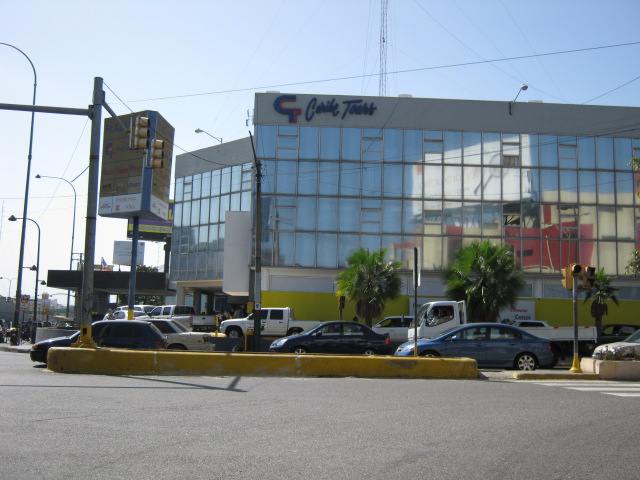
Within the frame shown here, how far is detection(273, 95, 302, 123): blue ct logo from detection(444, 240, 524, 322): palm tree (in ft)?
47.0

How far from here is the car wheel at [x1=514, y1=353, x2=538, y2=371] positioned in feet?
61.9

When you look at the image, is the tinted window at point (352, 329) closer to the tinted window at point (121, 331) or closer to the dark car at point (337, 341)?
the dark car at point (337, 341)

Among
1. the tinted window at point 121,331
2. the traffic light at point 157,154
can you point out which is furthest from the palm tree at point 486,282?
the traffic light at point 157,154

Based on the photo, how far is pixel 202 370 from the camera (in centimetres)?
1534

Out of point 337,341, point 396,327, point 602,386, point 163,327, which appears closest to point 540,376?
point 602,386

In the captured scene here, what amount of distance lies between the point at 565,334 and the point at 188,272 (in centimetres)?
3062

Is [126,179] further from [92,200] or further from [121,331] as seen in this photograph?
[92,200]

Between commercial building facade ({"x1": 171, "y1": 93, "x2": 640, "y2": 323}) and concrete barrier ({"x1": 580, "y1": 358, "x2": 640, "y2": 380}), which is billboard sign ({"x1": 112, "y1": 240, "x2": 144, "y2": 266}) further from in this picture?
concrete barrier ({"x1": 580, "y1": 358, "x2": 640, "y2": 380})

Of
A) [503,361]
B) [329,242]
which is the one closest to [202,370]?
[503,361]

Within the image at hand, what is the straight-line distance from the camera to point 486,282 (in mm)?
31062

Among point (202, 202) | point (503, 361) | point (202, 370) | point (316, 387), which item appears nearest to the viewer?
point (316, 387)

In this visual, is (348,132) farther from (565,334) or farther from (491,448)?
(491,448)

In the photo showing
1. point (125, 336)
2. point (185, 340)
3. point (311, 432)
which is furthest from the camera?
point (185, 340)

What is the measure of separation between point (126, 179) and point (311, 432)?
22701 millimetres
